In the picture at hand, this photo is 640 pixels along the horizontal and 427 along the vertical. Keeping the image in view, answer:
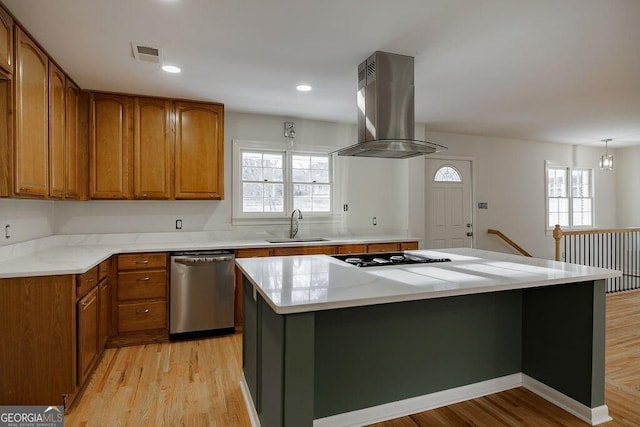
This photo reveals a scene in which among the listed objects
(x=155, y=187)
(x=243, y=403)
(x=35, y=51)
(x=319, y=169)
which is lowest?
(x=243, y=403)

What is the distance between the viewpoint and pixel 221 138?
4043 millimetres

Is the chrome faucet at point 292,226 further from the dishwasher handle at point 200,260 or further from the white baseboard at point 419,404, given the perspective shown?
the white baseboard at point 419,404

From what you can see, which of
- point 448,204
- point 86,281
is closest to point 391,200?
point 448,204

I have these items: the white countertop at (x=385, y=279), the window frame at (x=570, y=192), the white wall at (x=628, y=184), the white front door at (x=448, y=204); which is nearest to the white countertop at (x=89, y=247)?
the white front door at (x=448, y=204)

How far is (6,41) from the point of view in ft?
7.17

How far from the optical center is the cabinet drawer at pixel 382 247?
4.33 m

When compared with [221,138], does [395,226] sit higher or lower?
lower

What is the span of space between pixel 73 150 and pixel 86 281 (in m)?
1.51

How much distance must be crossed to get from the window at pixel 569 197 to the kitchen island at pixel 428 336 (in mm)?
4835

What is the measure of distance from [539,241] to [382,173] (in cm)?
340

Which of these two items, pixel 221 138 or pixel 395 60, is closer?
pixel 395 60

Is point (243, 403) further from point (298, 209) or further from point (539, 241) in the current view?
point (539, 241)

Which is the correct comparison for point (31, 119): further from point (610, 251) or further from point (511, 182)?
point (610, 251)

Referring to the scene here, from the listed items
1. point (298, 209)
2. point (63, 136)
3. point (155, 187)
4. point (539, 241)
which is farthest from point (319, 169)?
point (539, 241)
